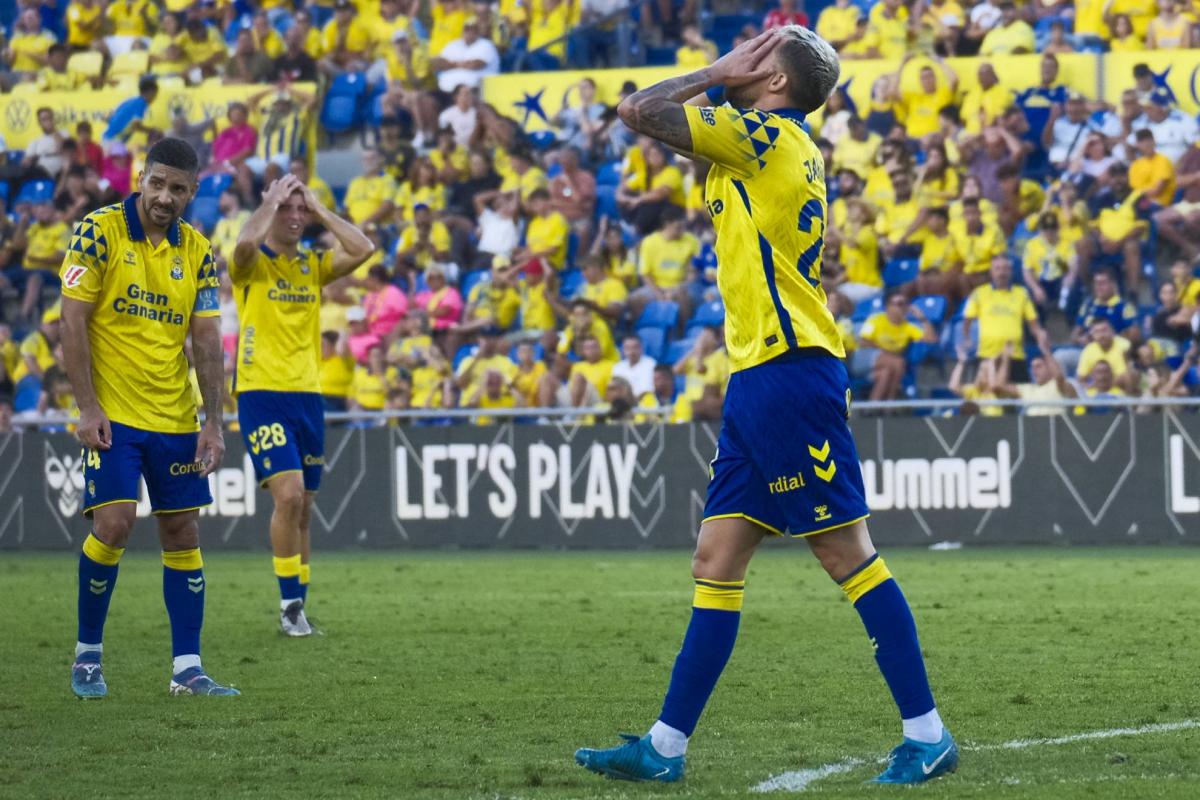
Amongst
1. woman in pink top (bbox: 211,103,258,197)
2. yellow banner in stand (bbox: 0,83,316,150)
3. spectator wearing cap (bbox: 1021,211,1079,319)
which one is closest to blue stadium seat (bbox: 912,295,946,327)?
spectator wearing cap (bbox: 1021,211,1079,319)

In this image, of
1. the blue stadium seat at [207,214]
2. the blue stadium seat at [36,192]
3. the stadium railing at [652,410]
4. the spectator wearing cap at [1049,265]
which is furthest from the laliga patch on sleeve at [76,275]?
the blue stadium seat at [36,192]

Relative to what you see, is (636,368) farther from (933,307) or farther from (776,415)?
(776,415)

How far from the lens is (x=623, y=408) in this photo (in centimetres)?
1864

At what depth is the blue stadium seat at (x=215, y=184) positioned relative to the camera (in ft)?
79.5

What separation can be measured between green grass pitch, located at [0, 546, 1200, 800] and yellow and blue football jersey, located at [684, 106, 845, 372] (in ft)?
4.79

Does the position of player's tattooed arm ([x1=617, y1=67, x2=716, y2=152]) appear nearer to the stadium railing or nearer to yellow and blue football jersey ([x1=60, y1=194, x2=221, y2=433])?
yellow and blue football jersey ([x1=60, y1=194, x2=221, y2=433])

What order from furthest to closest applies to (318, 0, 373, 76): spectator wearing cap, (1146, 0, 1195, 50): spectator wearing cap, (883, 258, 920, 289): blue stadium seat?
1. (318, 0, 373, 76): spectator wearing cap
2. (1146, 0, 1195, 50): spectator wearing cap
3. (883, 258, 920, 289): blue stadium seat

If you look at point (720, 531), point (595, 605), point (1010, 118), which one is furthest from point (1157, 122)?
point (720, 531)

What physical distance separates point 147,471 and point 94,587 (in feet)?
2.02

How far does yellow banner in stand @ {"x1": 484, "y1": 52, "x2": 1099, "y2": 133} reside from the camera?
20.9m

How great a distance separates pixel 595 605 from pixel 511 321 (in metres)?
8.96

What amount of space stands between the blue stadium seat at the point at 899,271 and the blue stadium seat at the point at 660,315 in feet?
7.70

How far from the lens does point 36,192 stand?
81.4 ft

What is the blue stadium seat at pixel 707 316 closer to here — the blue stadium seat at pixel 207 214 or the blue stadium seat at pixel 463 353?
the blue stadium seat at pixel 463 353
